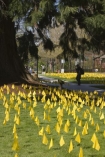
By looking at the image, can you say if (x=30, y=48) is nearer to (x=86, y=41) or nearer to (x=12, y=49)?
(x=12, y=49)

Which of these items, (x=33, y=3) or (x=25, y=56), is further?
(x=25, y=56)

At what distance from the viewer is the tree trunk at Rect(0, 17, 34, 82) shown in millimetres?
15935

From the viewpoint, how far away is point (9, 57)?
1661 cm

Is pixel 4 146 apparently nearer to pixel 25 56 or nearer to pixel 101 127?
pixel 101 127

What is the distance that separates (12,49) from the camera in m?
16.8

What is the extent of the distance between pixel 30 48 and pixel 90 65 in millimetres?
43290

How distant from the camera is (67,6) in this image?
30.8 feet

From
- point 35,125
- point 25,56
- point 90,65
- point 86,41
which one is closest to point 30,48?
point 25,56

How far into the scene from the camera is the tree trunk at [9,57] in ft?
52.3

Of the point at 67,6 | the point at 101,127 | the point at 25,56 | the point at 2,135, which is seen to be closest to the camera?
the point at 2,135

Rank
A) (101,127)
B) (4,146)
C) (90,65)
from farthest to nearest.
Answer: (90,65) → (101,127) → (4,146)

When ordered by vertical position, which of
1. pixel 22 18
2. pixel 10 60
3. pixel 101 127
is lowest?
pixel 101 127

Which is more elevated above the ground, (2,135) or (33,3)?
(33,3)

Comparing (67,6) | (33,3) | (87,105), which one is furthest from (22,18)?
(87,105)
